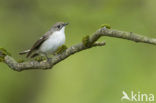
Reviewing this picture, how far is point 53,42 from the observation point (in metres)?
9.52

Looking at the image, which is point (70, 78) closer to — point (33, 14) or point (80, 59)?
point (80, 59)

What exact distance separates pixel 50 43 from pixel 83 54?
4459 mm

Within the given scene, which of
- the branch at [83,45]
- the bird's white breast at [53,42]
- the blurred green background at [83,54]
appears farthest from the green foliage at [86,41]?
the blurred green background at [83,54]

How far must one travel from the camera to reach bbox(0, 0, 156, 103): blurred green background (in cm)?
1227

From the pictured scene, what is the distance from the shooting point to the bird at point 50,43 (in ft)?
31.0

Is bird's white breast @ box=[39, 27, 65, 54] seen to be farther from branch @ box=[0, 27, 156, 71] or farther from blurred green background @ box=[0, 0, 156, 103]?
blurred green background @ box=[0, 0, 156, 103]

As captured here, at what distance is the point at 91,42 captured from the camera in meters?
7.17

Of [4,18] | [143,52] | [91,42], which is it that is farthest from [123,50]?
[91,42]

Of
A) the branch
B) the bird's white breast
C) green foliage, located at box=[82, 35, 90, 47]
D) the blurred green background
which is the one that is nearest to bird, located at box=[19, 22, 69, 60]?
the bird's white breast

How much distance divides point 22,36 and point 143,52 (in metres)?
4.04

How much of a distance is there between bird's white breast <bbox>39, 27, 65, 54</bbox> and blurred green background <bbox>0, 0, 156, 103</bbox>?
2.81 metres

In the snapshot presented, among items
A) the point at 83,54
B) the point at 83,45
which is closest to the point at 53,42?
the point at 83,45

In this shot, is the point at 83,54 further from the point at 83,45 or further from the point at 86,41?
the point at 86,41

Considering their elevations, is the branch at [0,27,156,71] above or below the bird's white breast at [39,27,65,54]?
below
